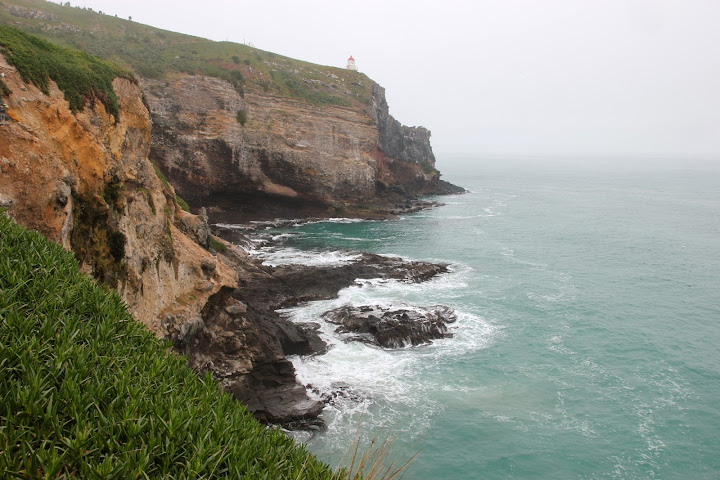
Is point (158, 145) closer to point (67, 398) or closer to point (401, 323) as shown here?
point (401, 323)

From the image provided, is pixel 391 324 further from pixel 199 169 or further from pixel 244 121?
pixel 244 121

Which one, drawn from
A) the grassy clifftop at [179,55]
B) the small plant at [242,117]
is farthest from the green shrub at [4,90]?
the small plant at [242,117]

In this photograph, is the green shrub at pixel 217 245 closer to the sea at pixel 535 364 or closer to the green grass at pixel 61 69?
the sea at pixel 535 364

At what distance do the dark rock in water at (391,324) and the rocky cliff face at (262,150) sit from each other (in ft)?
99.0

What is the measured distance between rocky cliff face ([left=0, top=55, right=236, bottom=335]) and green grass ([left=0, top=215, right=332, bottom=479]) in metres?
3.91

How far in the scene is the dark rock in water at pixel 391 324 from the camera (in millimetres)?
27703

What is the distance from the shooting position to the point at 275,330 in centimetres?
2547

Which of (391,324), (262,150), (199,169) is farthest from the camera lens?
(262,150)

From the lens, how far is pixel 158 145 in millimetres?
51281

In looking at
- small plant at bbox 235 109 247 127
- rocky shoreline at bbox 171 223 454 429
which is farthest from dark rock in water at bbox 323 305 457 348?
small plant at bbox 235 109 247 127

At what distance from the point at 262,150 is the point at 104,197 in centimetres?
4212

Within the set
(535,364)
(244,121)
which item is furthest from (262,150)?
(535,364)

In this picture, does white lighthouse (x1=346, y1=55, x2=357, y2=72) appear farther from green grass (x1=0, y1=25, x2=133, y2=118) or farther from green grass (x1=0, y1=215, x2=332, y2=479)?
green grass (x1=0, y1=215, x2=332, y2=479)

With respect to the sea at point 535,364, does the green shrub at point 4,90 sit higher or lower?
higher
